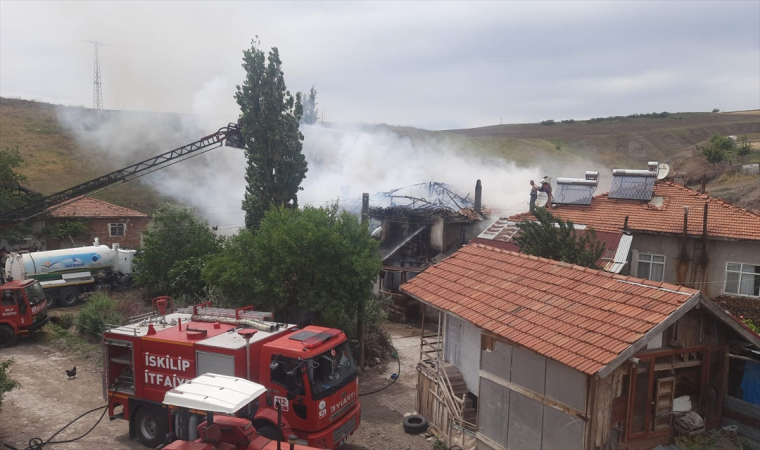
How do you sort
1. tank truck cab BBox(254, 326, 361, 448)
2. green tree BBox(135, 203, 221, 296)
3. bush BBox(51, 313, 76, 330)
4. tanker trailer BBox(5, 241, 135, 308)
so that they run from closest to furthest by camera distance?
1. tank truck cab BBox(254, 326, 361, 448)
2. bush BBox(51, 313, 76, 330)
3. green tree BBox(135, 203, 221, 296)
4. tanker trailer BBox(5, 241, 135, 308)

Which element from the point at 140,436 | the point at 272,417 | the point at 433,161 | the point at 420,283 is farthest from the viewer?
the point at 433,161

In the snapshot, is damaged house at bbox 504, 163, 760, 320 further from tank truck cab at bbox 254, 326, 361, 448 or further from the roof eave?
tank truck cab at bbox 254, 326, 361, 448

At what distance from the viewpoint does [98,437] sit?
39.5ft

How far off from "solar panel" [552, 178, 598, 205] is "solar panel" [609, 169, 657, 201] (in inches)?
41.7

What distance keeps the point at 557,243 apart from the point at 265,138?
16110mm

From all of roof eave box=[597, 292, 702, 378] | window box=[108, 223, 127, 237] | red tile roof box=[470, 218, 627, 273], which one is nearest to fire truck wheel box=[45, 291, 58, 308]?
window box=[108, 223, 127, 237]

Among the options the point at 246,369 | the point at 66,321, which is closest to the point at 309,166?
the point at 66,321

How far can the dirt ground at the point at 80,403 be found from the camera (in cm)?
1199

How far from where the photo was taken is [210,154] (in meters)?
60.1

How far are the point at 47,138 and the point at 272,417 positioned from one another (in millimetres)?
Answer: 61334

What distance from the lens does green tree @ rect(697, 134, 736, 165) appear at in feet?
139

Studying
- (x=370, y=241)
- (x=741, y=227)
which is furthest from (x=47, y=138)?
(x=741, y=227)

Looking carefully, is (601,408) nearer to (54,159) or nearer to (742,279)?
(742,279)

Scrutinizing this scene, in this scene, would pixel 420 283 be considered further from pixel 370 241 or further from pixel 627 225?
pixel 627 225
